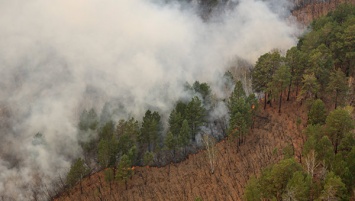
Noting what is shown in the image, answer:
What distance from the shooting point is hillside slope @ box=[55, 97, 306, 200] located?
60625mm

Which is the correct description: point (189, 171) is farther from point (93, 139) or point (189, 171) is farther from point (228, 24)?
point (228, 24)

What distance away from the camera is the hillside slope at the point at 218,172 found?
60.6 m

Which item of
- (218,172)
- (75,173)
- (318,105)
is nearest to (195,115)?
(218,172)

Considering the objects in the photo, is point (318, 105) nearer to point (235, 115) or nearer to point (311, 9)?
point (235, 115)

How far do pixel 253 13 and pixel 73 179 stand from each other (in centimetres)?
7460

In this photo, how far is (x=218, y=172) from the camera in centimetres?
6312

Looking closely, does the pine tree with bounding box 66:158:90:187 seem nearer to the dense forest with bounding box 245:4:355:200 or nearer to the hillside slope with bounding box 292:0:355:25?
the dense forest with bounding box 245:4:355:200

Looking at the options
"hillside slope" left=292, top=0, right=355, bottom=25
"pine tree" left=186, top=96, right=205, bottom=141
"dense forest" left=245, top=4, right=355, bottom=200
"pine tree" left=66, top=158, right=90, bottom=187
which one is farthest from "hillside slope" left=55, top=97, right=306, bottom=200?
"hillside slope" left=292, top=0, right=355, bottom=25

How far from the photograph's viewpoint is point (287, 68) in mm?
67500

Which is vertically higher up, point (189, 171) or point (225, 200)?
point (189, 171)

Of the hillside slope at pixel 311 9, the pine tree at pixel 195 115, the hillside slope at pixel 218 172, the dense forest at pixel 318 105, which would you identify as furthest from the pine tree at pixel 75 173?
the hillside slope at pixel 311 9

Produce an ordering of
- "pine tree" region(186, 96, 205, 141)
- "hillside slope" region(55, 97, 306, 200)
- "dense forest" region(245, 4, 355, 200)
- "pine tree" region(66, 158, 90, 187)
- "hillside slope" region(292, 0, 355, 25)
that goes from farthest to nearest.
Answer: "hillside slope" region(292, 0, 355, 25), "pine tree" region(186, 96, 205, 141), "pine tree" region(66, 158, 90, 187), "hillside slope" region(55, 97, 306, 200), "dense forest" region(245, 4, 355, 200)

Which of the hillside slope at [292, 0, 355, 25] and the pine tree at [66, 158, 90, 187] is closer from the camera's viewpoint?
the pine tree at [66, 158, 90, 187]

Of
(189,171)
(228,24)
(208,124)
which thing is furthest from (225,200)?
(228,24)
